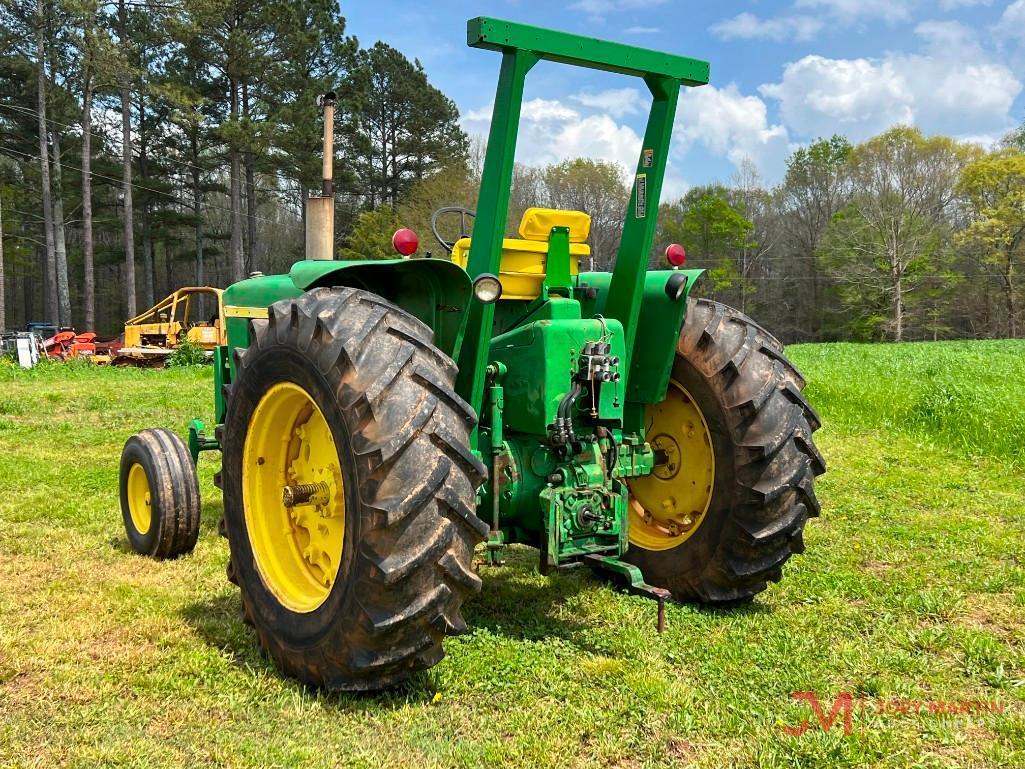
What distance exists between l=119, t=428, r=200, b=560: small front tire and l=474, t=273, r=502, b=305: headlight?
8.46ft

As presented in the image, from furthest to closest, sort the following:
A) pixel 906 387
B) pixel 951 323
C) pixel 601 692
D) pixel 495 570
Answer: pixel 951 323, pixel 906 387, pixel 495 570, pixel 601 692

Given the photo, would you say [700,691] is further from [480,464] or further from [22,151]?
[22,151]

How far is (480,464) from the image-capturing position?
10.00 feet

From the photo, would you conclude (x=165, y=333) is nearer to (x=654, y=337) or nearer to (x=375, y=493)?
(x=654, y=337)

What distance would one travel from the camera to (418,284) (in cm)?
367

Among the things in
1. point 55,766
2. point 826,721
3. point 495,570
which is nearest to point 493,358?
point 495,570

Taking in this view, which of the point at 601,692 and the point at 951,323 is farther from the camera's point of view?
the point at 951,323

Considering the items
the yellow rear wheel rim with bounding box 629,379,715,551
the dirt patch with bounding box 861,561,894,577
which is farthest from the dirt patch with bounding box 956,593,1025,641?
the yellow rear wheel rim with bounding box 629,379,715,551

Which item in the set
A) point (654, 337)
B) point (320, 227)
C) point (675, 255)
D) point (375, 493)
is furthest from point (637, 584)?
point (320, 227)

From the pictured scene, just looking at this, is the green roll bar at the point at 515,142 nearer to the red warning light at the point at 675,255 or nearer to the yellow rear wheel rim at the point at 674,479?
the red warning light at the point at 675,255

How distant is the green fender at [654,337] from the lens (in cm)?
413

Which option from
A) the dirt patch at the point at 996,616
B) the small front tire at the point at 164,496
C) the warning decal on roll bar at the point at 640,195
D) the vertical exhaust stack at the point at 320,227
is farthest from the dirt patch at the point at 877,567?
the small front tire at the point at 164,496

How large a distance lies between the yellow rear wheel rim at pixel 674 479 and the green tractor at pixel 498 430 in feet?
0.04

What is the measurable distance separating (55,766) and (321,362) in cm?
159
